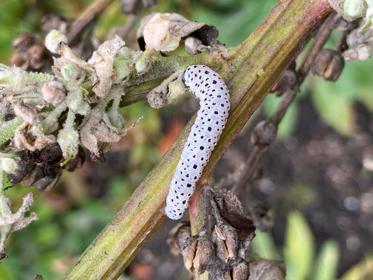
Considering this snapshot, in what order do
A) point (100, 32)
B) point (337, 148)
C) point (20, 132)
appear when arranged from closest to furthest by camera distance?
point (20, 132), point (100, 32), point (337, 148)

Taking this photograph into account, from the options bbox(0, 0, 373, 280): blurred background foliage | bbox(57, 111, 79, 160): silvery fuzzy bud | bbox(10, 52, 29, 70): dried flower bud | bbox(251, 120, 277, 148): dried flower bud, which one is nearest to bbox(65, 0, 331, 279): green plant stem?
bbox(57, 111, 79, 160): silvery fuzzy bud

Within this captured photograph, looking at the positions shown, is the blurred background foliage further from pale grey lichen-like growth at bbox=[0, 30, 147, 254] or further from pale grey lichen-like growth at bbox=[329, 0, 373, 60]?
pale grey lichen-like growth at bbox=[0, 30, 147, 254]

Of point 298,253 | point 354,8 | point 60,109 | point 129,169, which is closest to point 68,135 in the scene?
point 60,109

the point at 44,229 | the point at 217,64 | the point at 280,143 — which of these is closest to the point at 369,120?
the point at 280,143

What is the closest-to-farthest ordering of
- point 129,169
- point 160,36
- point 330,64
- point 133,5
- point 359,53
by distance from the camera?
point 160,36 → point 359,53 → point 330,64 → point 133,5 → point 129,169

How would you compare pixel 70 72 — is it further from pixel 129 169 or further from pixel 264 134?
pixel 129 169

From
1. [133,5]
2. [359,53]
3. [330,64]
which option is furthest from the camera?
[133,5]

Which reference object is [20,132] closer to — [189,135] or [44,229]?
[189,135]
